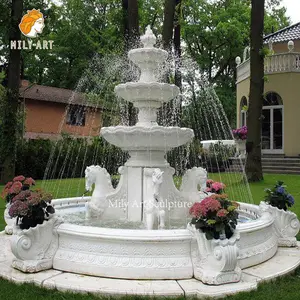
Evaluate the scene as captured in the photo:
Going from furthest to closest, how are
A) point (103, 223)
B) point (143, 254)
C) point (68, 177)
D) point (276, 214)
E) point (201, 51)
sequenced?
point (201, 51) → point (68, 177) → point (103, 223) → point (276, 214) → point (143, 254)

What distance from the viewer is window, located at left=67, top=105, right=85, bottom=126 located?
32.7 meters

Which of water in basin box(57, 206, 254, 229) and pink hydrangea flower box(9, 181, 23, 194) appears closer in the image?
pink hydrangea flower box(9, 181, 23, 194)

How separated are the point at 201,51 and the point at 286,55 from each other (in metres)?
17.7

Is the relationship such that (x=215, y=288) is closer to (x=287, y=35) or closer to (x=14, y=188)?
(x=14, y=188)

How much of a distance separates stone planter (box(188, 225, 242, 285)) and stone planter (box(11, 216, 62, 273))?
188 centimetres

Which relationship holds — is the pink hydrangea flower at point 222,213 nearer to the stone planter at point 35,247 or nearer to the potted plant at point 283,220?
the stone planter at point 35,247

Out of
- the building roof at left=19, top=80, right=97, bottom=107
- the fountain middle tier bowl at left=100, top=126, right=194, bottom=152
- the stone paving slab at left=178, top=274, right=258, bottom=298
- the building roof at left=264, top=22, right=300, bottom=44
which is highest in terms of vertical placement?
the building roof at left=264, top=22, right=300, bottom=44

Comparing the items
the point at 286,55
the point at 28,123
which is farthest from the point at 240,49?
the point at 28,123

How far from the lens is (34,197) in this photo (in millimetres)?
5027

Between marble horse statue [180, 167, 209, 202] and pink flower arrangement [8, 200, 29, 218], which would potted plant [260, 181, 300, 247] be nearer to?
marble horse statue [180, 167, 209, 202]

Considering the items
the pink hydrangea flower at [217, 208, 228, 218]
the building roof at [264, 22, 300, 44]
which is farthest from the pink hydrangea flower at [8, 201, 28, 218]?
the building roof at [264, 22, 300, 44]

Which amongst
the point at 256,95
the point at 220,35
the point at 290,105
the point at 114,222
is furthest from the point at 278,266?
the point at 220,35

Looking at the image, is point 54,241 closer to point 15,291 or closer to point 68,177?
point 15,291

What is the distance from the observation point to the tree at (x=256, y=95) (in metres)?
15.1
